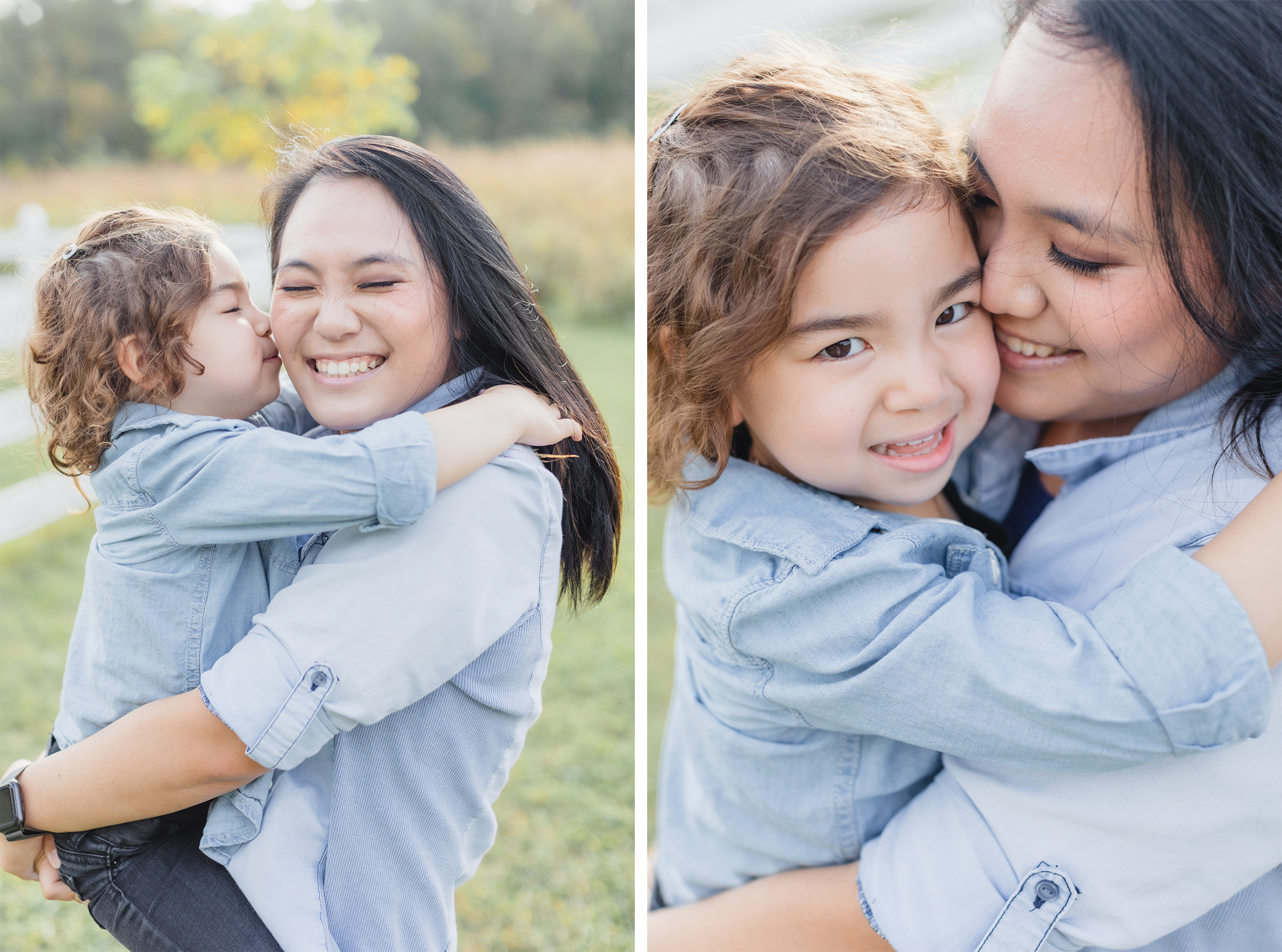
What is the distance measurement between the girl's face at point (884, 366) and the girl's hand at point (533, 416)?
0.30 m

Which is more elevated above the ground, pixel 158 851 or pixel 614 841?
pixel 158 851

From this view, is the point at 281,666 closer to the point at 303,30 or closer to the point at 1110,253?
the point at 1110,253

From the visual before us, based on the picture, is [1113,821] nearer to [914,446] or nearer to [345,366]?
[914,446]

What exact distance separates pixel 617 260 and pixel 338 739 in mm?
8632

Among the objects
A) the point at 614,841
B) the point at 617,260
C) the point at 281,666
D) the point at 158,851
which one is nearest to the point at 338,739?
the point at 281,666

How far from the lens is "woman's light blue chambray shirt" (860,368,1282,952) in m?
1.28

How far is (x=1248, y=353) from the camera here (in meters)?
1.38

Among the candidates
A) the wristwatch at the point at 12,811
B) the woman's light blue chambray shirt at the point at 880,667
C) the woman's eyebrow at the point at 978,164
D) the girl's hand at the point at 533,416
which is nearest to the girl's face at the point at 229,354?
the girl's hand at the point at 533,416

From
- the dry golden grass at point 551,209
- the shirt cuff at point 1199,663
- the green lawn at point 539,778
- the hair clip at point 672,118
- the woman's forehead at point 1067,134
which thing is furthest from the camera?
the dry golden grass at point 551,209

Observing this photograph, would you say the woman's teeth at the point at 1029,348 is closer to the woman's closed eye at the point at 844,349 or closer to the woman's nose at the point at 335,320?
the woman's closed eye at the point at 844,349

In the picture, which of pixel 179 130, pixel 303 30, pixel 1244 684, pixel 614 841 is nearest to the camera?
pixel 1244 684

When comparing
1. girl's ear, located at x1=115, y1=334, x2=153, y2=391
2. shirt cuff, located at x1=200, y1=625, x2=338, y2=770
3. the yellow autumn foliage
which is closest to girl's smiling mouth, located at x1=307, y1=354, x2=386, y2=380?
girl's ear, located at x1=115, y1=334, x2=153, y2=391

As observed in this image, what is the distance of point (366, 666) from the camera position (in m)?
1.31

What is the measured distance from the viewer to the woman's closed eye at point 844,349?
150 centimetres
